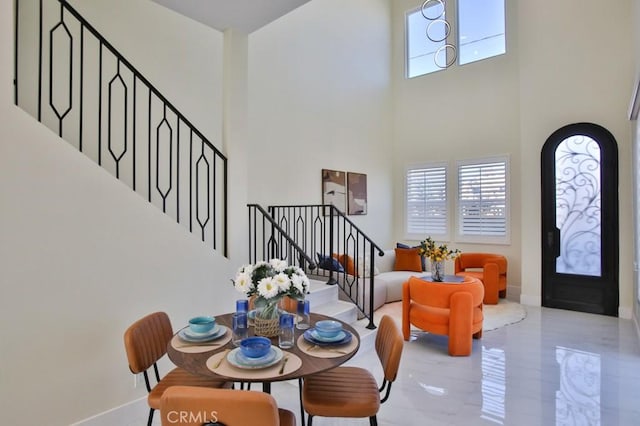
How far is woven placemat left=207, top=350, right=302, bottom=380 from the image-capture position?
5.21ft

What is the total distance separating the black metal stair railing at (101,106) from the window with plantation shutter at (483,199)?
486 cm

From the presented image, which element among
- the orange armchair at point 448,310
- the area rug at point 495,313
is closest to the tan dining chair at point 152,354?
the orange armchair at point 448,310

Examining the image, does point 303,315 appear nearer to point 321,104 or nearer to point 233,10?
point 233,10

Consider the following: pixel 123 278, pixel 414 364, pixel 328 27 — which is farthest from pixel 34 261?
pixel 328 27

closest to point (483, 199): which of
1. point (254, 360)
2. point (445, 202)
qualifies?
point (445, 202)

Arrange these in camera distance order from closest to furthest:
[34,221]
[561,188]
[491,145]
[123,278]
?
1. [34,221]
2. [123,278]
3. [561,188]
4. [491,145]

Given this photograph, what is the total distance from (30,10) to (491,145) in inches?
259

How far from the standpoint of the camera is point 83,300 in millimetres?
2314

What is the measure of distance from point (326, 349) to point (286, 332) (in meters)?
0.24

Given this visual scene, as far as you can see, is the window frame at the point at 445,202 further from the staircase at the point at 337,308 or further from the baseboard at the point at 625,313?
the staircase at the point at 337,308

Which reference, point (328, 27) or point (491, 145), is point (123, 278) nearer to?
point (328, 27)

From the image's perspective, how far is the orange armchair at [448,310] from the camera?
3738mm

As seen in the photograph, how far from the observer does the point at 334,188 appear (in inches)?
243

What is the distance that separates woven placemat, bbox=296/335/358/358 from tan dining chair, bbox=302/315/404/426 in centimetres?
15
